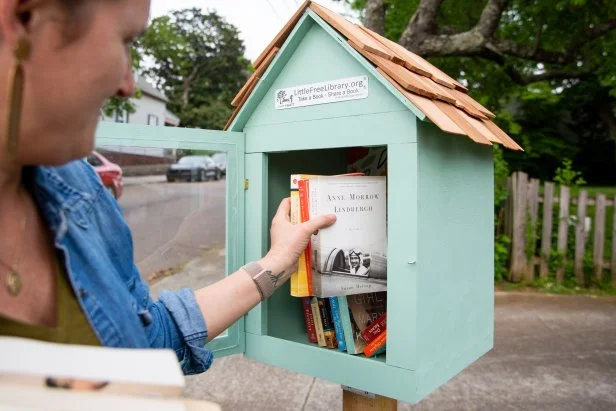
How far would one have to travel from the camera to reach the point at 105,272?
2.83 feet

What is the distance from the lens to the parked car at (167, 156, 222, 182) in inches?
60.7

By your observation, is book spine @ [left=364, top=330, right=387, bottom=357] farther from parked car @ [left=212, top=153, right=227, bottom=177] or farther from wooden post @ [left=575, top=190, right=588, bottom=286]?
wooden post @ [left=575, top=190, right=588, bottom=286]

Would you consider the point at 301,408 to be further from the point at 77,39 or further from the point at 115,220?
the point at 77,39

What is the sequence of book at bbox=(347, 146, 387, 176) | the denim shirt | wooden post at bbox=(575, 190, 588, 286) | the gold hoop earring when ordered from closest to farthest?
the gold hoop earring
the denim shirt
book at bbox=(347, 146, 387, 176)
wooden post at bbox=(575, 190, 588, 286)

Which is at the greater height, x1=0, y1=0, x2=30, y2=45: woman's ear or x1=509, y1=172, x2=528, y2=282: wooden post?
x1=0, y1=0, x2=30, y2=45: woman's ear

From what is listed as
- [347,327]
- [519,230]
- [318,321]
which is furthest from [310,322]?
[519,230]

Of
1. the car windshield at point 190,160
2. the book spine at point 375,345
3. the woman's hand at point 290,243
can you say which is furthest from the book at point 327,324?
the car windshield at point 190,160

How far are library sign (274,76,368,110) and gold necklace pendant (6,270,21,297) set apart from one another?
894 mm

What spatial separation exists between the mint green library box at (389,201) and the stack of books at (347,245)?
0.31 ft

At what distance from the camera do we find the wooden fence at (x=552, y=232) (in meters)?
5.86

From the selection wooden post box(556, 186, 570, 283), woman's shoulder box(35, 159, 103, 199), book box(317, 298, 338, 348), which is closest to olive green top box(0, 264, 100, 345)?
woman's shoulder box(35, 159, 103, 199)

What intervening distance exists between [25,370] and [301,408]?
3042mm

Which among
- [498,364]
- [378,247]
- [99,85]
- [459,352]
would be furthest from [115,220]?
[498,364]

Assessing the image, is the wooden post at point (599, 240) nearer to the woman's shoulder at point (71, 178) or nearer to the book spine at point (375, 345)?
the book spine at point (375, 345)
